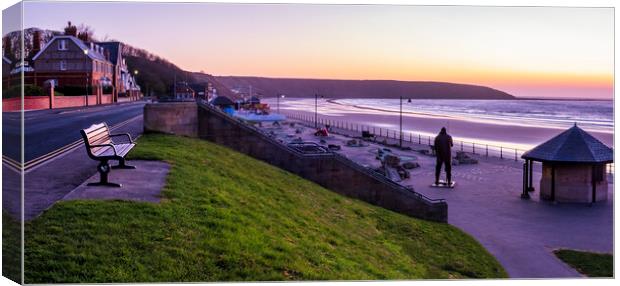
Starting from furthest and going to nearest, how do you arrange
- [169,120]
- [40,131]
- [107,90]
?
[107,90] < [40,131] < [169,120]

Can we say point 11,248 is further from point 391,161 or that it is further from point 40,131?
point 391,161

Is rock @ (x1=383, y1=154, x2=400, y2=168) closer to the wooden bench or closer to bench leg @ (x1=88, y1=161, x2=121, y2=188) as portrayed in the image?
the wooden bench

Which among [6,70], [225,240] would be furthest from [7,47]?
[225,240]

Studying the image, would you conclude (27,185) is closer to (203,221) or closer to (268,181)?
(203,221)

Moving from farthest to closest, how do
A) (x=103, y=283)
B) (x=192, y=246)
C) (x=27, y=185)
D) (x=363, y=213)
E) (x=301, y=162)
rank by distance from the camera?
(x=301, y=162) < (x=363, y=213) < (x=27, y=185) < (x=192, y=246) < (x=103, y=283)

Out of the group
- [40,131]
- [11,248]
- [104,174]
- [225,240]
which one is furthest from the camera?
[40,131]

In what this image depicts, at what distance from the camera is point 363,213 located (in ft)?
42.5

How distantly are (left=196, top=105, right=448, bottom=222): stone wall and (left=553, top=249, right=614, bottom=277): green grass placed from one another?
3.29 meters

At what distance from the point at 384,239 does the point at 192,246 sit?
514 cm

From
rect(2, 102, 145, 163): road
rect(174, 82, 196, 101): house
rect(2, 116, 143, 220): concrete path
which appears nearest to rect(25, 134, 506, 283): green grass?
rect(2, 116, 143, 220): concrete path

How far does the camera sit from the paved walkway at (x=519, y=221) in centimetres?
1157

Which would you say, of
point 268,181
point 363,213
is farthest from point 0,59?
point 363,213

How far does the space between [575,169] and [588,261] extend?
27.2 feet

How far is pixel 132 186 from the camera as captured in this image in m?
8.98
